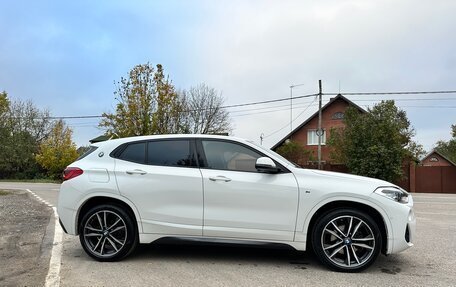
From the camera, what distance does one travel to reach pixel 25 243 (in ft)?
22.3

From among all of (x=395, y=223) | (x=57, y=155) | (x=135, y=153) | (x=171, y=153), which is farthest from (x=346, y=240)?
(x=57, y=155)

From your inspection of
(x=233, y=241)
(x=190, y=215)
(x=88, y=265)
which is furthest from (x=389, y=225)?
(x=88, y=265)

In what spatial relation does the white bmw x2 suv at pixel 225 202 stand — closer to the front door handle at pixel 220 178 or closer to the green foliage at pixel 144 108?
the front door handle at pixel 220 178

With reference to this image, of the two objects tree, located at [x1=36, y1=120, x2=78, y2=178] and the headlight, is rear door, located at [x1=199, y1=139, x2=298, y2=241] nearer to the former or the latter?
the headlight

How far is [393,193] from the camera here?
5.29 meters

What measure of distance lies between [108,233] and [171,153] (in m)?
1.36

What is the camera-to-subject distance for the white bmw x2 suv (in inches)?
206

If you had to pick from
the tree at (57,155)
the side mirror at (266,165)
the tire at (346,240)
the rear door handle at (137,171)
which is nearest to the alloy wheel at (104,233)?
the rear door handle at (137,171)

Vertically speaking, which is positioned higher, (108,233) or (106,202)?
(106,202)

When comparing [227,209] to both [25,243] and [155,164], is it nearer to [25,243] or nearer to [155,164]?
[155,164]

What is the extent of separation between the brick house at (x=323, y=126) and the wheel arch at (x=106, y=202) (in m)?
33.7

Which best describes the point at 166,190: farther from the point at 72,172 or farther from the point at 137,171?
the point at 72,172

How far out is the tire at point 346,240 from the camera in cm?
516

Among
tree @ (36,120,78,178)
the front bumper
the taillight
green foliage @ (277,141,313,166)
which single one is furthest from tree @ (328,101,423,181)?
tree @ (36,120,78,178)
